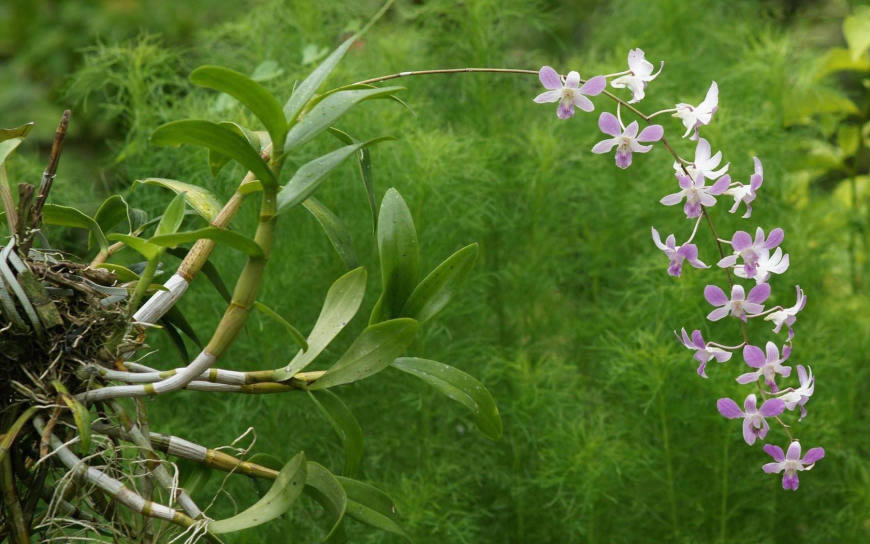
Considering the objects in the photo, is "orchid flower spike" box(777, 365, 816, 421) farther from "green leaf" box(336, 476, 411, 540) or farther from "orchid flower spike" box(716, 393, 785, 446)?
"green leaf" box(336, 476, 411, 540)

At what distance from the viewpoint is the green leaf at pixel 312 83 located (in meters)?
0.64

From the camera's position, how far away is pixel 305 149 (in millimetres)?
1352

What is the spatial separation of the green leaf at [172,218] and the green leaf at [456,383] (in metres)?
0.19

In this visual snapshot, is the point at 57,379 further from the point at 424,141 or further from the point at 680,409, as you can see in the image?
the point at 680,409

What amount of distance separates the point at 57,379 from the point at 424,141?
772 mm

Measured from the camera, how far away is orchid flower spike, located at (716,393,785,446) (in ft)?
2.33

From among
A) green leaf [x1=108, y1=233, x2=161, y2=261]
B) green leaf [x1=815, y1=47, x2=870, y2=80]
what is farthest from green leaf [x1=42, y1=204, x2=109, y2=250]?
green leaf [x1=815, y1=47, x2=870, y2=80]

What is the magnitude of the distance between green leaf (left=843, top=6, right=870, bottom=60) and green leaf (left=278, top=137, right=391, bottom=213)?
1.31m

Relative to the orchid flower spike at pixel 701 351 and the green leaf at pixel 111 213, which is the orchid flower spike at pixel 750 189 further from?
the green leaf at pixel 111 213

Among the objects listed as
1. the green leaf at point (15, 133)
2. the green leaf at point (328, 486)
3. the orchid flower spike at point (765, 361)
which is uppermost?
the orchid flower spike at point (765, 361)

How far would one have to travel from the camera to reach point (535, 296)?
150 cm

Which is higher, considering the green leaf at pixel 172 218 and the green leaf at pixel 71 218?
the green leaf at pixel 172 218

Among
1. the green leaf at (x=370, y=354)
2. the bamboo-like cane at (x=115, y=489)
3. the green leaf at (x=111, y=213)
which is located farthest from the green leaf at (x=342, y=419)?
the green leaf at (x=111, y=213)

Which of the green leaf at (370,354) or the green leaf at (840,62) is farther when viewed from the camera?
the green leaf at (840,62)
